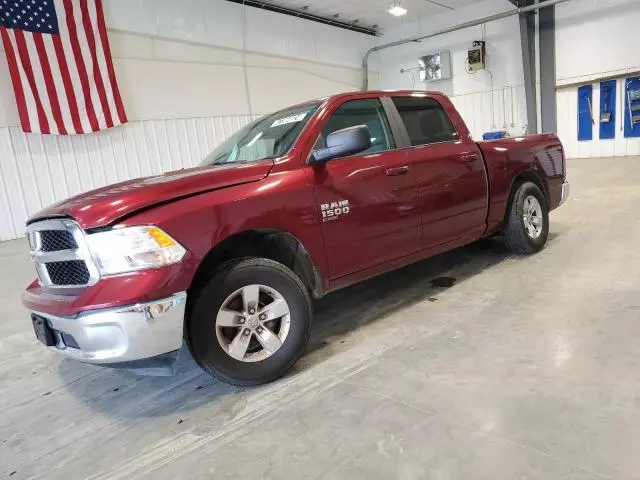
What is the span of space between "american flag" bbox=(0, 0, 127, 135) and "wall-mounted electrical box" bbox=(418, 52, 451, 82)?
10.1 meters

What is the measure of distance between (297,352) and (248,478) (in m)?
0.89

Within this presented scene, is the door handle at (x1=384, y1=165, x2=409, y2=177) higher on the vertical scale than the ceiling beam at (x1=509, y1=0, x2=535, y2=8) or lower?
lower

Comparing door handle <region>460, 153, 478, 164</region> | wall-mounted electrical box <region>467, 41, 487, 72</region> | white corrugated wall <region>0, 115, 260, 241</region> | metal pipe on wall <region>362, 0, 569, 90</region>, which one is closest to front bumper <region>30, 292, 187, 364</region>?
Answer: door handle <region>460, 153, 478, 164</region>

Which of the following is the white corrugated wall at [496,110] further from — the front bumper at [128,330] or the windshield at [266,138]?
the front bumper at [128,330]

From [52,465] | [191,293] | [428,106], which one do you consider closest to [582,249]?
[428,106]

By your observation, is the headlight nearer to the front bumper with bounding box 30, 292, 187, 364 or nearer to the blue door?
the front bumper with bounding box 30, 292, 187, 364

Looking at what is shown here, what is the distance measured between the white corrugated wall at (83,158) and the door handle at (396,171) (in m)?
8.32

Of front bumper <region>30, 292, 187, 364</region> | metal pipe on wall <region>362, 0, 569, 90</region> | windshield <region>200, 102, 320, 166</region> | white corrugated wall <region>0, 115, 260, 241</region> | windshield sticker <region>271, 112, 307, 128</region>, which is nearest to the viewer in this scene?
front bumper <region>30, 292, 187, 364</region>

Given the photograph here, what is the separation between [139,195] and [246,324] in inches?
34.5

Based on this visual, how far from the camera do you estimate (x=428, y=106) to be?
384 centimetres

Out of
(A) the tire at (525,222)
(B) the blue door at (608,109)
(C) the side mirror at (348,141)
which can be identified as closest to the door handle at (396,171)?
(C) the side mirror at (348,141)

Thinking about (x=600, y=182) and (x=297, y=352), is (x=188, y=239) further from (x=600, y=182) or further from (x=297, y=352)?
(x=600, y=182)

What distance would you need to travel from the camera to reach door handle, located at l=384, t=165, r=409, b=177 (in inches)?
127

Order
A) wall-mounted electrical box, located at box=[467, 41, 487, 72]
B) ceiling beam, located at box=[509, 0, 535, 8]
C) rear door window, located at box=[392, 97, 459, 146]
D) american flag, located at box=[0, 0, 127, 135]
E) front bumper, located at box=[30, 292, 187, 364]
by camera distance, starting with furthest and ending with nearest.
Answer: wall-mounted electrical box, located at box=[467, 41, 487, 72]
ceiling beam, located at box=[509, 0, 535, 8]
american flag, located at box=[0, 0, 127, 135]
rear door window, located at box=[392, 97, 459, 146]
front bumper, located at box=[30, 292, 187, 364]
